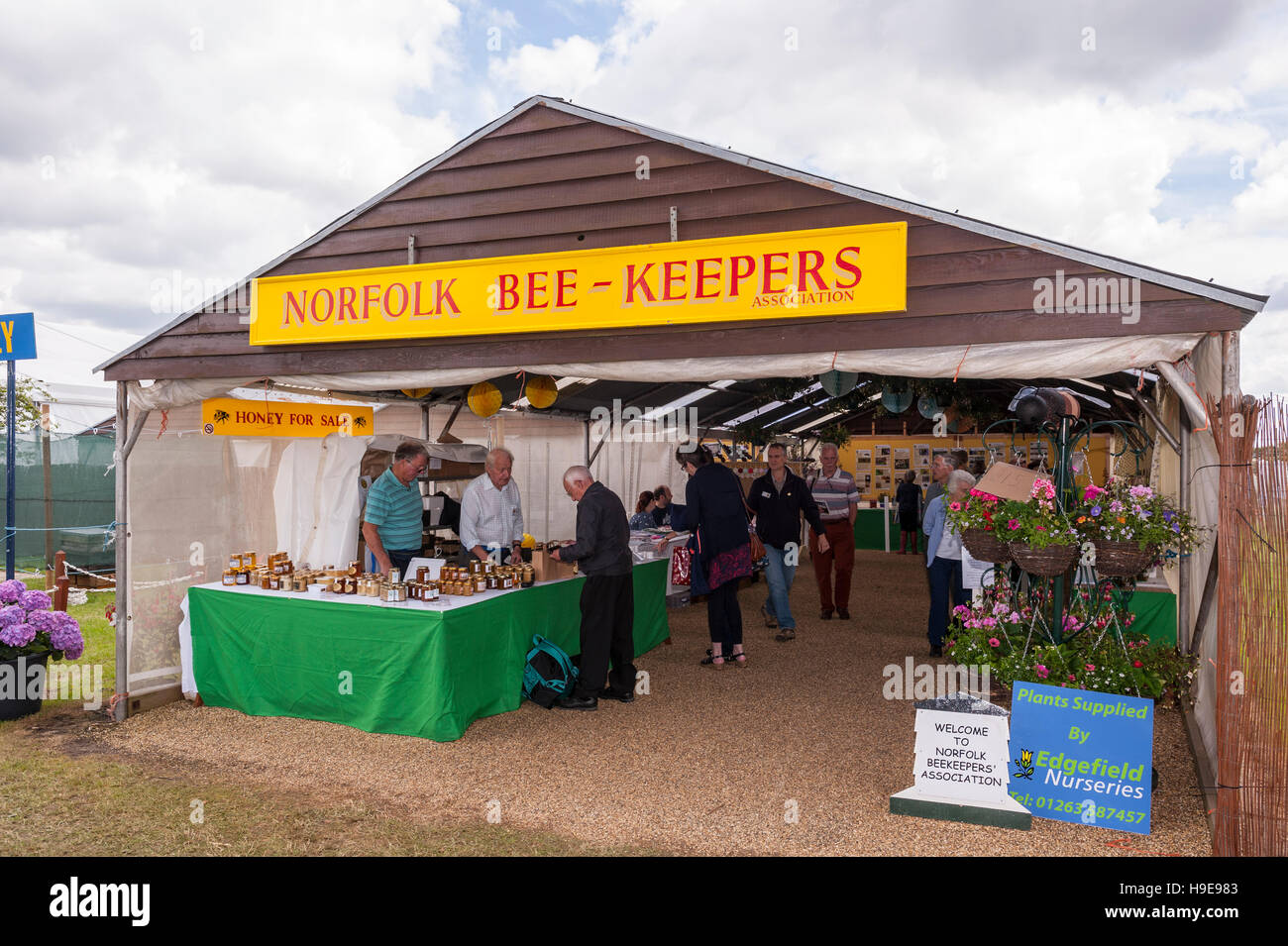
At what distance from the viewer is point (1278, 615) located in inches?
119

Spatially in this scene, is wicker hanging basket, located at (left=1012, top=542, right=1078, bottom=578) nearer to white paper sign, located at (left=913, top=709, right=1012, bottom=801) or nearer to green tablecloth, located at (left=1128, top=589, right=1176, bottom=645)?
white paper sign, located at (left=913, top=709, right=1012, bottom=801)

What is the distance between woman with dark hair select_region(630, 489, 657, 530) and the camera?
9.30m

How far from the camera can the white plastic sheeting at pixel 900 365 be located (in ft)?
12.2

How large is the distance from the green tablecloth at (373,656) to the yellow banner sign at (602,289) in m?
1.60

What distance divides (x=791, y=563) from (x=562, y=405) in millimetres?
3212

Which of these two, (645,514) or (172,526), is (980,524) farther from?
(645,514)

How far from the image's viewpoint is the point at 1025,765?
3734 millimetres

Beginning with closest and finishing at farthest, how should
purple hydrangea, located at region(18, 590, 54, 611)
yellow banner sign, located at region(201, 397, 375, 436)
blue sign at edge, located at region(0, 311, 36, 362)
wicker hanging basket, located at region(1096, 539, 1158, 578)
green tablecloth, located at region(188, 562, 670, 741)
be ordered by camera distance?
wicker hanging basket, located at region(1096, 539, 1158, 578)
green tablecloth, located at region(188, 562, 670, 741)
purple hydrangea, located at region(18, 590, 54, 611)
yellow banner sign, located at region(201, 397, 375, 436)
blue sign at edge, located at region(0, 311, 36, 362)

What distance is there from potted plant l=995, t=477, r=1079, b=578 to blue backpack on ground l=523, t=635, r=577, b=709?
2756 mm

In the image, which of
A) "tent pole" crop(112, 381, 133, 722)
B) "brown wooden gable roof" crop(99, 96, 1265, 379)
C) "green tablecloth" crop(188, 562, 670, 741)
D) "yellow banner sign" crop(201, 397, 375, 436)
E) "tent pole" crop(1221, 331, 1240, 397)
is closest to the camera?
"tent pole" crop(1221, 331, 1240, 397)

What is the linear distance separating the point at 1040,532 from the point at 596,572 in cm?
258

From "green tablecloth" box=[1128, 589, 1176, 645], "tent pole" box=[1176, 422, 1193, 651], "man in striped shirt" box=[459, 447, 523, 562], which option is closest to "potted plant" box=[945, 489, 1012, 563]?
"tent pole" box=[1176, 422, 1193, 651]

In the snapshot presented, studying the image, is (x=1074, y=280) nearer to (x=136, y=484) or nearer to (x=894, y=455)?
(x=136, y=484)
